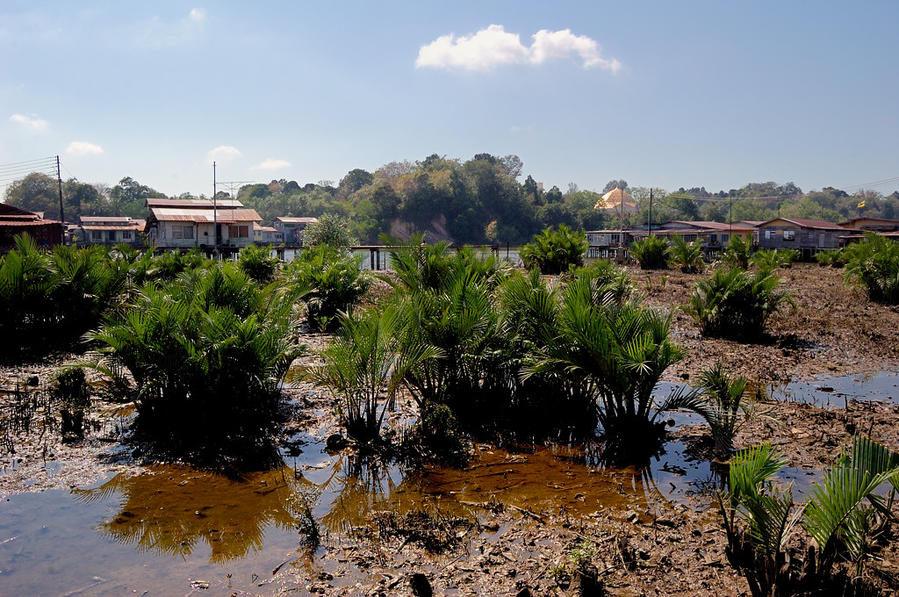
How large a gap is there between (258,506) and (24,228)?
26.6m

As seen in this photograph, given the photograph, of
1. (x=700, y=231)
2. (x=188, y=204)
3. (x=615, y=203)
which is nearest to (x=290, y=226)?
(x=188, y=204)

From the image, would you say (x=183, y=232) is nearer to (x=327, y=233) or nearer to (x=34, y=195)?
(x=327, y=233)

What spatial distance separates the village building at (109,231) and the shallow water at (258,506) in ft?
197

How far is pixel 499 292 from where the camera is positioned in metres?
7.14

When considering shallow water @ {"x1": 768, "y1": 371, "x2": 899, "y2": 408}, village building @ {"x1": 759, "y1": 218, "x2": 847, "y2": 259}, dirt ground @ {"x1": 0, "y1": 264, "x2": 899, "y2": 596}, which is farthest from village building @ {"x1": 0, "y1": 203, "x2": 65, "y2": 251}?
village building @ {"x1": 759, "y1": 218, "x2": 847, "y2": 259}

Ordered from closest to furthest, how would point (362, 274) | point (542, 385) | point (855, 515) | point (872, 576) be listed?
1. point (855, 515)
2. point (872, 576)
3. point (542, 385)
4. point (362, 274)

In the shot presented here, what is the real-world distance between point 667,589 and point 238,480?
334cm

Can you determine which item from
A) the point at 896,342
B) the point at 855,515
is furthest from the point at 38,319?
the point at 896,342

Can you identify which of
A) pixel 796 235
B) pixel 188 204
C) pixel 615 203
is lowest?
pixel 796 235

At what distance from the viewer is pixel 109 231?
201 ft

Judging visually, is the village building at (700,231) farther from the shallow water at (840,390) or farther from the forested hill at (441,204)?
the shallow water at (840,390)

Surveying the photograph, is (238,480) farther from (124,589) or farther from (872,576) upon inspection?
(872,576)

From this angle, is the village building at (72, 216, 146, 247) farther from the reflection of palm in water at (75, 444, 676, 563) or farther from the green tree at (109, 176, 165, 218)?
the reflection of palm in water at (75, 444, 676, 563)

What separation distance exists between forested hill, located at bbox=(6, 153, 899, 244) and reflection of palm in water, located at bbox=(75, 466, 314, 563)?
60157mm
